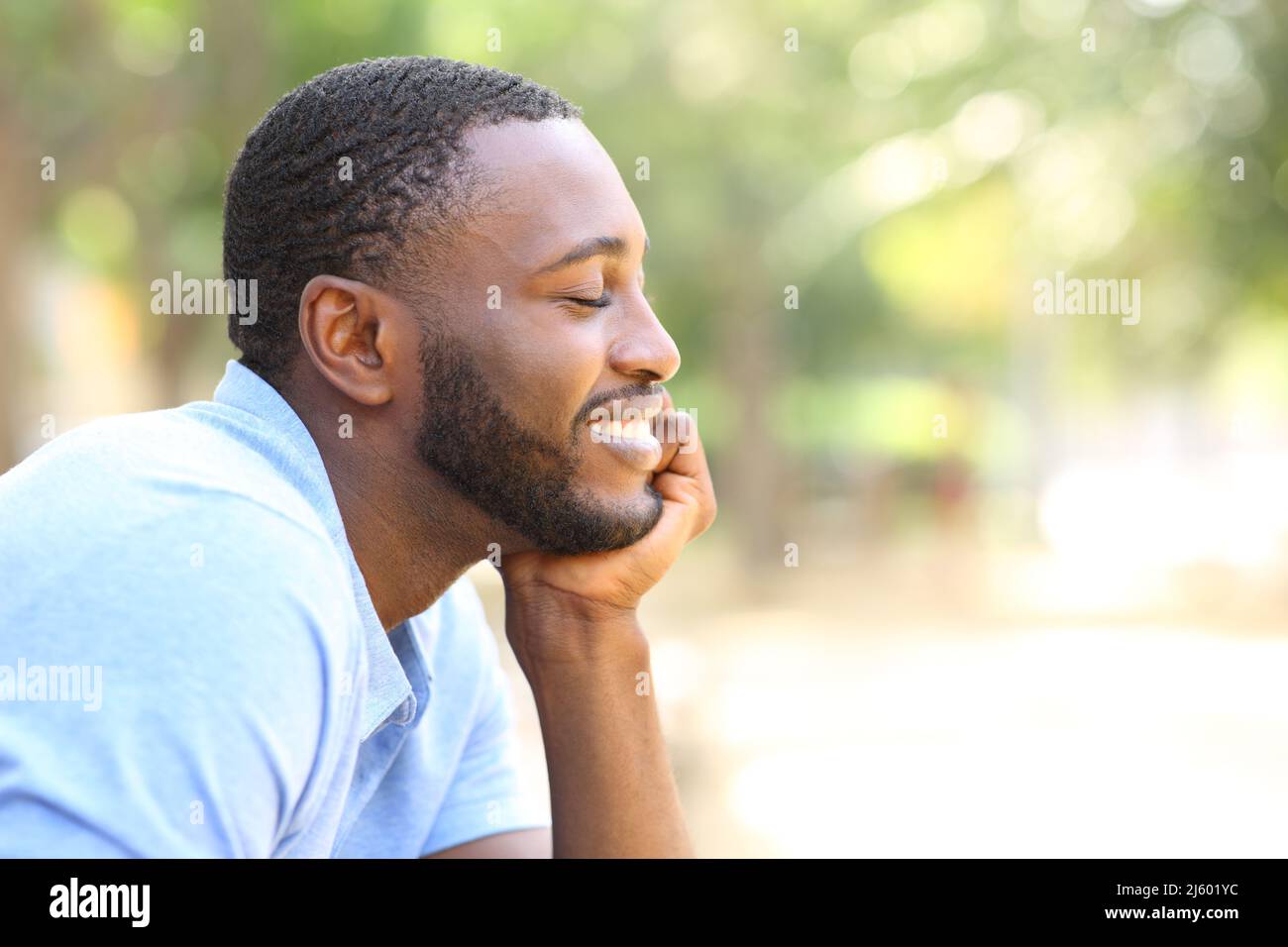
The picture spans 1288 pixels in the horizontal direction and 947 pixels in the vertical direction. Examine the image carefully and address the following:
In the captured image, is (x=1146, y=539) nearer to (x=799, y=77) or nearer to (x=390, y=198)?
→ (x=799, y=77)

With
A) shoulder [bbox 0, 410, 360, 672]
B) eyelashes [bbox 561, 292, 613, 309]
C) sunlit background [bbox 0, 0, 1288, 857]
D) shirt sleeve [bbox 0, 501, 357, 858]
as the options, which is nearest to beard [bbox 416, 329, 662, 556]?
eyelashes [bbox 561, 292, 613, 309]

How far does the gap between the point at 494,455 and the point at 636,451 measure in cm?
27

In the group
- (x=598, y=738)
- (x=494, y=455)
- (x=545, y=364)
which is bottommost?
(x=598, y=738)

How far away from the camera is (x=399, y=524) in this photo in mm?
2227

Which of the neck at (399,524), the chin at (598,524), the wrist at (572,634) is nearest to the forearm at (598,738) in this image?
the wrist at (572,634)

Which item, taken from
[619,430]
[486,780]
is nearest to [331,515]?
[619,430]

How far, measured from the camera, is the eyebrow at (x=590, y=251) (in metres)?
2.21

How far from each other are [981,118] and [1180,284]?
575 centimetres

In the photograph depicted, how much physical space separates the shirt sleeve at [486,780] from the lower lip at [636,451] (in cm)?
53

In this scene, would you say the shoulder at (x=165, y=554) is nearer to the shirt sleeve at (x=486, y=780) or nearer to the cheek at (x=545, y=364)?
the cheek at (x=545, y=364)

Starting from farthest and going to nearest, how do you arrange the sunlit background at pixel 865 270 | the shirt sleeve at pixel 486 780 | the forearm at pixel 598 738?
the sunlit background at pixel 865 270
the shirt sleeve at pixel 486 780
the forearm at pixel 598 738

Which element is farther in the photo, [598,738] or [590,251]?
[598,738]

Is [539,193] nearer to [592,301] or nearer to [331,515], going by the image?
[592,301]
